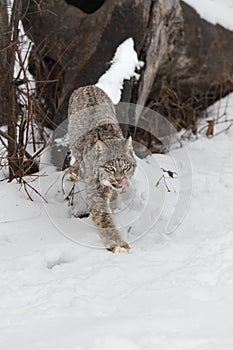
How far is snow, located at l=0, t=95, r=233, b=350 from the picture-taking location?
10.1 feet

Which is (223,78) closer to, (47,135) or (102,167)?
(47,135)

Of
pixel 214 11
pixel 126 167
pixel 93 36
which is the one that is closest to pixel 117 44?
pixel 93 36

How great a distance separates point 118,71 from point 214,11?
8.13ft

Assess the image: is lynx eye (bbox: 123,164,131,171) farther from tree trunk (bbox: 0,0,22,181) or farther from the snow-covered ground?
tree trunk (bbox: 0,0,22,181)

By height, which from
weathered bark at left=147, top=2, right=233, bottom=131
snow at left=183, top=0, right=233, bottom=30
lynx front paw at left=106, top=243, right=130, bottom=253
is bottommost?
lynx front paw at left=106, top=243, right=130, bottom=253

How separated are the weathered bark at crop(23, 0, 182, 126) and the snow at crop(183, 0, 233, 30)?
3.02 ft

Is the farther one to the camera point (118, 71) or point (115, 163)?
point (118, 71)

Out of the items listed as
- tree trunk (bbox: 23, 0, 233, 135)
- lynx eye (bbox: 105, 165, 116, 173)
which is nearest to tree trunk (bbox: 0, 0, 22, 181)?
tree trunk (bbox: 23, 0, 233, 135)

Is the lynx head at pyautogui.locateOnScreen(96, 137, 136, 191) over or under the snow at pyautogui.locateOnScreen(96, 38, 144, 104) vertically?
under

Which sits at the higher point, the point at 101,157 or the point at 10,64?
the point at 10,64

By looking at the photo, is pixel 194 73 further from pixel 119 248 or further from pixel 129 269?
A: pixel 129 269

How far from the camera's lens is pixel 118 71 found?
5754mm

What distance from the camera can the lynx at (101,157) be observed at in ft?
14.5

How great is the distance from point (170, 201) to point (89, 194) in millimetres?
795
